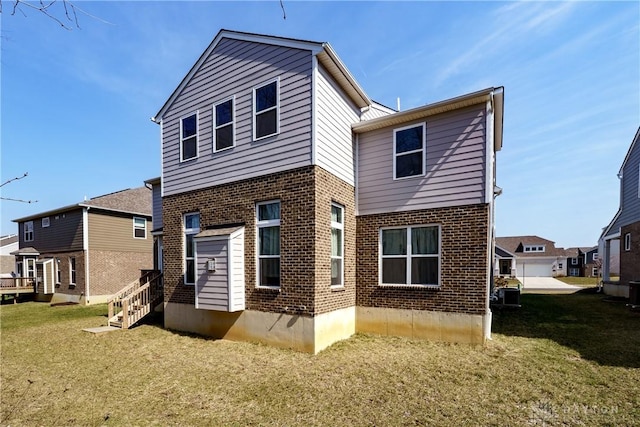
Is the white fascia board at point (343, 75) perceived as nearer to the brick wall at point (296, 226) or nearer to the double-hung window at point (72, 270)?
the brick wall at point (296, 226)

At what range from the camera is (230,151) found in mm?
8805

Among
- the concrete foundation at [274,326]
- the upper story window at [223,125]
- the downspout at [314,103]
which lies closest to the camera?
the concrete foundation at [274,326]

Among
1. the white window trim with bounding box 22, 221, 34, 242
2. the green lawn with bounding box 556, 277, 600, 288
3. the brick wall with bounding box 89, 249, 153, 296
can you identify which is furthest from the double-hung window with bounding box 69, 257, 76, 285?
the green lawn with bounding box 556, 277, 600, 288

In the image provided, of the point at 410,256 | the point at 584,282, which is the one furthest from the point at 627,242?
the point at 584,282

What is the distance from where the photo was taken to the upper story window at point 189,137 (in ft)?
32.1

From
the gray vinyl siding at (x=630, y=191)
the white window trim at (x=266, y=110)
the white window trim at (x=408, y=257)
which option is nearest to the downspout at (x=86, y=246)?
the white window trim at (x=266, y=110)

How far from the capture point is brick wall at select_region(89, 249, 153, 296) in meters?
18.1

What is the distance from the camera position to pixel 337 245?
847cm

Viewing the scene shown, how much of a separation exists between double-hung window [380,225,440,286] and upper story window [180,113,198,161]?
249 inches

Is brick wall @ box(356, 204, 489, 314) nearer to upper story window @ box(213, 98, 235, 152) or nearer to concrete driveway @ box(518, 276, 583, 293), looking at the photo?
upper story window @ box(213, 98, 235, 152)

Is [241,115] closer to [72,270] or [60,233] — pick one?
[72,270]

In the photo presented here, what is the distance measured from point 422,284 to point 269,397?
15.9ft

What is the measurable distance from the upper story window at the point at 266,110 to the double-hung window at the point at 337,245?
2.59 metres

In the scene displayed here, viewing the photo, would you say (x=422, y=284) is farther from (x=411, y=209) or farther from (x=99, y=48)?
(x=99, y=48)
